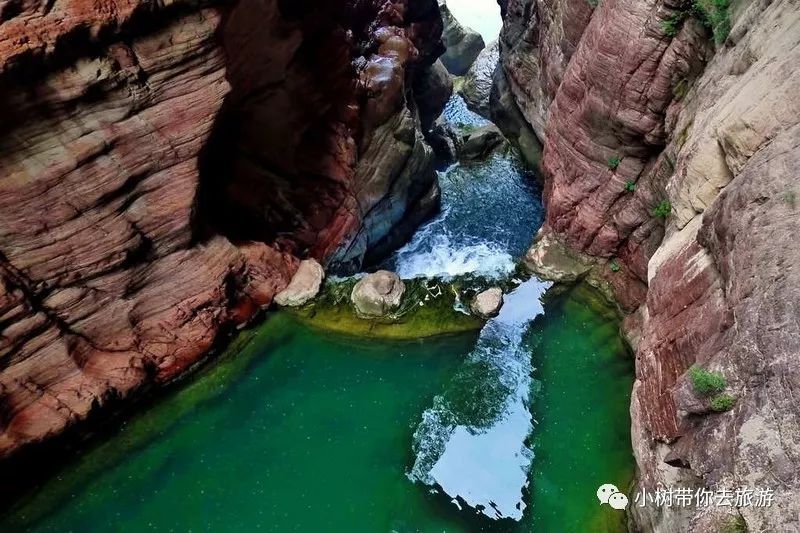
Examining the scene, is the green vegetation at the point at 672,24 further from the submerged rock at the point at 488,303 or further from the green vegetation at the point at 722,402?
the green vegetation at the point at 722,402

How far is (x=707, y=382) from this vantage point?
6051mm

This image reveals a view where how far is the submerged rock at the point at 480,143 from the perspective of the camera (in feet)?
64.9

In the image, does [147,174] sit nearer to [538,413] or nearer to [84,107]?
[84,107]

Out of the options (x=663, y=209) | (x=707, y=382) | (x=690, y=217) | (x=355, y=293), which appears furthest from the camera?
(x=355, y=293)

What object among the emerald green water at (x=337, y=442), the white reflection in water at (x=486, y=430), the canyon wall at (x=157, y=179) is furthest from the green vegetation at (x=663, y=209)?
the canyon wall at (x=157, y=179)

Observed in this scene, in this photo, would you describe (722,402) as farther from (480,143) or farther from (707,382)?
(480,143)

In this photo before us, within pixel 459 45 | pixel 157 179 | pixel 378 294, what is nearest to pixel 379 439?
pixel 378 294

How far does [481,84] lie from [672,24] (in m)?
15.5

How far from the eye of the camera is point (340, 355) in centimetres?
1134

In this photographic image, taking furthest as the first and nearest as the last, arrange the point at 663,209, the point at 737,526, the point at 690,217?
the point at 663,209
the point at 690,217
the point at 737,526

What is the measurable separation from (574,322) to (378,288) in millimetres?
4502

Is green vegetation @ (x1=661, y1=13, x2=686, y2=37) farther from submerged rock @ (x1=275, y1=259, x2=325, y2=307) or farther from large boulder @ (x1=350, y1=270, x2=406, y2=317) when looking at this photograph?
submerged rock @ (x1=275, y1=259, x2=325, y2=307)

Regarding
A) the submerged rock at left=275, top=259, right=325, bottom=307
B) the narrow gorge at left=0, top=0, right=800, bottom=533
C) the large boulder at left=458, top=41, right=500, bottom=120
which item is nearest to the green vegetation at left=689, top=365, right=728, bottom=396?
the narrow gorge at left=0, top=0, right=800, bottom=533

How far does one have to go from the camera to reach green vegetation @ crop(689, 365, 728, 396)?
5960 millimetres
